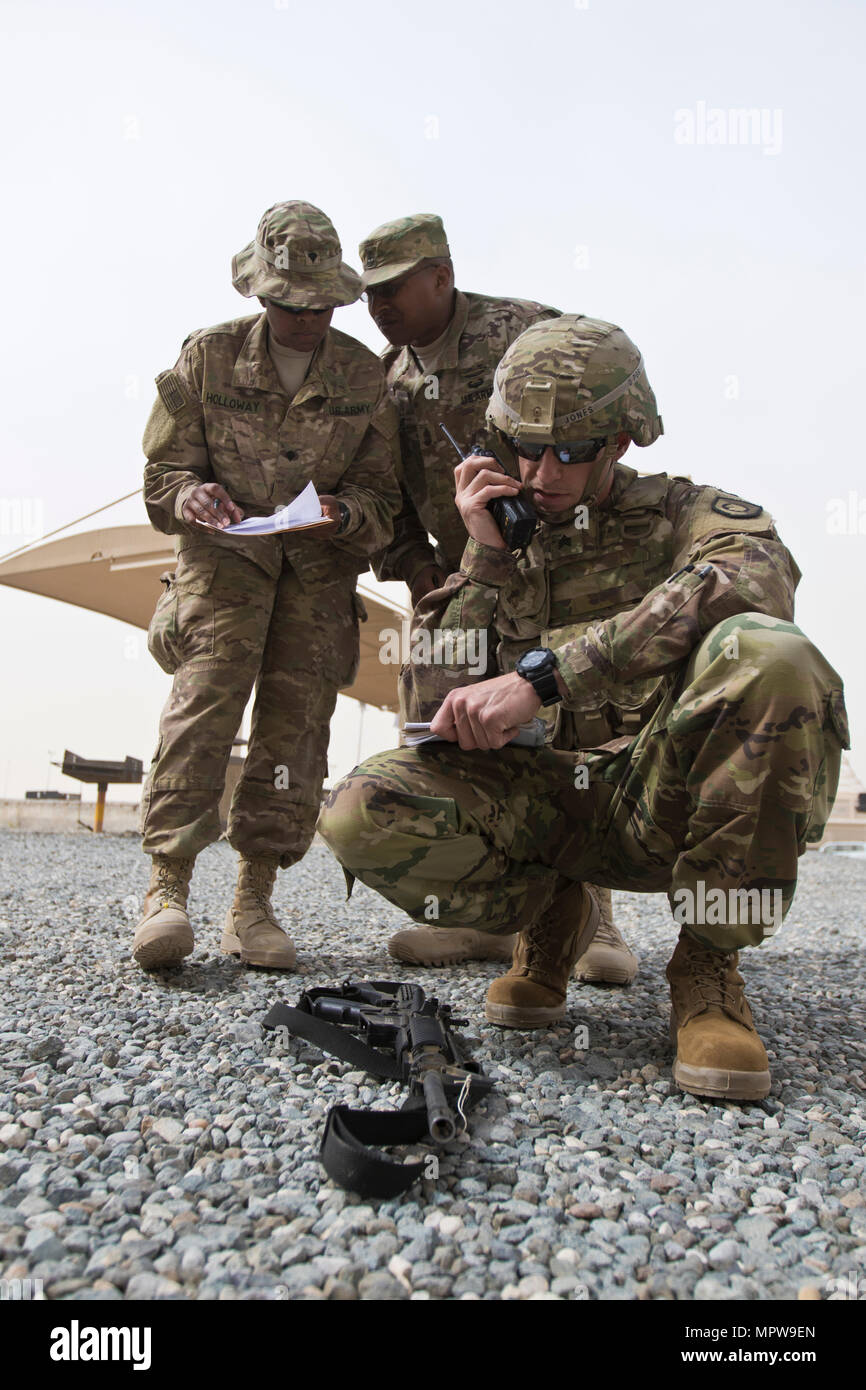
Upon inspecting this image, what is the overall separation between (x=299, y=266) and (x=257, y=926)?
208 cm

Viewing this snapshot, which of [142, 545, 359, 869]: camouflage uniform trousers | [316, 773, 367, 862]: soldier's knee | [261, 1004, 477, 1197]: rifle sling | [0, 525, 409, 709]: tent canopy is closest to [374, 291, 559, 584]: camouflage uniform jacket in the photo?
[142, 545, 359, 869]: camouflage uniform trousers

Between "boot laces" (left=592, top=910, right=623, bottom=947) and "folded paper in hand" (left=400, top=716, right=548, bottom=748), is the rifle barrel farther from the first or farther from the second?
"boot laces" (left=592, top=910, right=623, bottom=947)

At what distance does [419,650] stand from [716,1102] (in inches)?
56.1

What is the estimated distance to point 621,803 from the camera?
2.15m

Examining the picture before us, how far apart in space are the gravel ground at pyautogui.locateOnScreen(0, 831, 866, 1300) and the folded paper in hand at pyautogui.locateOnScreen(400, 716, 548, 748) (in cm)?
68

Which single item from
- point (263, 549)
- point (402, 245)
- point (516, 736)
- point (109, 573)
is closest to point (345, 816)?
point (516, 736)

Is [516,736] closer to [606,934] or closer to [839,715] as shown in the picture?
[839,715]

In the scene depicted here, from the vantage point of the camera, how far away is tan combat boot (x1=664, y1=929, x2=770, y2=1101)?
5.93ft

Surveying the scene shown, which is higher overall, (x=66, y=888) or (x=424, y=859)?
(x=424, y=859)

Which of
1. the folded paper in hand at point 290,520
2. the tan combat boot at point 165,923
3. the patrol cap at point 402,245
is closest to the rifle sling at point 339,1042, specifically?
the tan combat boot at point 165,923

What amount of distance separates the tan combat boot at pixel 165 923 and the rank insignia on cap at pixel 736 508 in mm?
1835

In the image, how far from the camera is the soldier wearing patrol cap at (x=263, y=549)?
290cm
